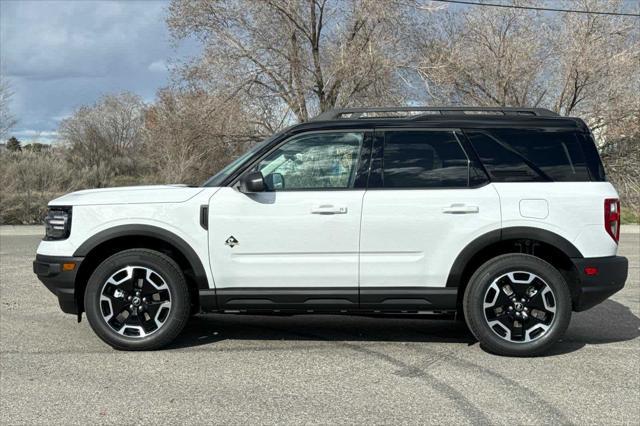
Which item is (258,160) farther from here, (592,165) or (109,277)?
(592,165)

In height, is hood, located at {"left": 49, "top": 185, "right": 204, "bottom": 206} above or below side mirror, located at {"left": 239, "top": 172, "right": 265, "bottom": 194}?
below

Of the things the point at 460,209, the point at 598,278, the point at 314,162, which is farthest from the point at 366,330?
the point at 598,278

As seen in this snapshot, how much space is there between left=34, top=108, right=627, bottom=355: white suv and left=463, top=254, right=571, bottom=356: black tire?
0.04 ft

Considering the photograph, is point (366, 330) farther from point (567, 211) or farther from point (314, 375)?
point (567, 211)

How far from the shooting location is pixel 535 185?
201 inches

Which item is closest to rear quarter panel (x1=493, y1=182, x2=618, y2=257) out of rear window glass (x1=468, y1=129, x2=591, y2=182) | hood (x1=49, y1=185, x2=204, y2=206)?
rear window glass (x1=468, y1=129, x2=591, y2=182)

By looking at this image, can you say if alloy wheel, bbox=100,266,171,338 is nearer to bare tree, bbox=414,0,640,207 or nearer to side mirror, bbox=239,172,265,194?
side mirror, bbox=239,172,265,194

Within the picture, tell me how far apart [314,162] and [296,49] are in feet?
55.2

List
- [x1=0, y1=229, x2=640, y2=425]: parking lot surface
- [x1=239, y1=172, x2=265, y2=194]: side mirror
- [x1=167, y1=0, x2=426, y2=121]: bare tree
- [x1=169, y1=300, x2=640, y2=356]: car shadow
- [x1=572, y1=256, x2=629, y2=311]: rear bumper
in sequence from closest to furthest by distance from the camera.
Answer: [x1=0, y1=229, x2=640, y2=425]: parking lot surface → [x1=239, y1=172, x2=265, y2=194]: side mirror → [x1=572, y1=256, x2=629, y2=311]: rear bumper → [x1=169, y1=300, x2=640, y2=356]: car shadow → [x1=167, y1=0, x2=426, y2=121]: bare tree

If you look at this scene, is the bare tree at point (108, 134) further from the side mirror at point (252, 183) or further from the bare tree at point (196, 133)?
the side mirror at point (252, 183)

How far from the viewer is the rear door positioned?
5027 millimetres

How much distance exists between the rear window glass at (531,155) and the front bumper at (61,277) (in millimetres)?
3537

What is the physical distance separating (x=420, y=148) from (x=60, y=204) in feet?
10.2

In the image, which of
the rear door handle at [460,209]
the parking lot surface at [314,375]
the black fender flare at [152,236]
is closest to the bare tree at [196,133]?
the parking lot surface at [314,375]
